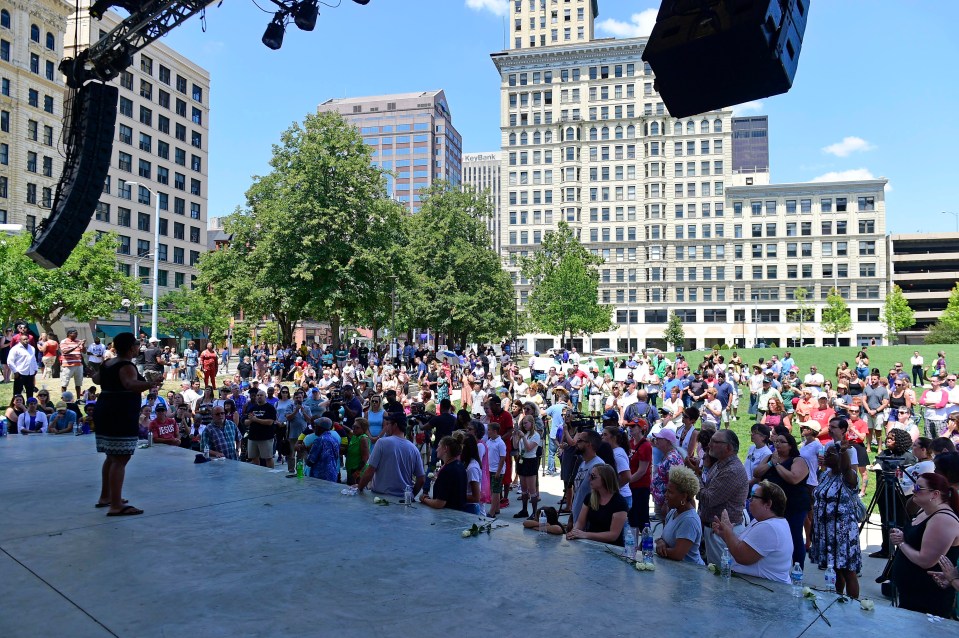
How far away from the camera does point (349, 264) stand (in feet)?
111

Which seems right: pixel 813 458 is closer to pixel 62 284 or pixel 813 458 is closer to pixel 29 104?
pixel 62 284

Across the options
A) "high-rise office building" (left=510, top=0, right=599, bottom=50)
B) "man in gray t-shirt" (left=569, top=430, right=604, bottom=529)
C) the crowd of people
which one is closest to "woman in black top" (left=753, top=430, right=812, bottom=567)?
the crowd of people

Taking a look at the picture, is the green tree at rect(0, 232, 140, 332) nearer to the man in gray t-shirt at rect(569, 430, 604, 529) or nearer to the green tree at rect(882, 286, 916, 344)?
the man in gray t-shirt at rect(569, 430, 604, 529)

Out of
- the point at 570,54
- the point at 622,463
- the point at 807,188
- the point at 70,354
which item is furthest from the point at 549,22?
the point at 622,463

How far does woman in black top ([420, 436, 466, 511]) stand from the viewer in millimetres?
6574

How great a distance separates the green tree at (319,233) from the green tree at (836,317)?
6764 centimetres

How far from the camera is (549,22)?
99.3 metres

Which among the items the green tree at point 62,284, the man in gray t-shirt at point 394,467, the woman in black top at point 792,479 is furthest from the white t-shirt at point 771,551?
the green tree at point 62,284

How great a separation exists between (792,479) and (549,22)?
104256 mm

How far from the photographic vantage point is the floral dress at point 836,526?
640 centimetres

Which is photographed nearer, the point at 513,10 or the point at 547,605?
the point at 547,605

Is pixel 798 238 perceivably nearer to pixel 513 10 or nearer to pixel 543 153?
pixel 543 153

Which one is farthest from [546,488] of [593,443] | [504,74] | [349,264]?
[504,74]

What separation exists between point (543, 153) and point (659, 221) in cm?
1934
